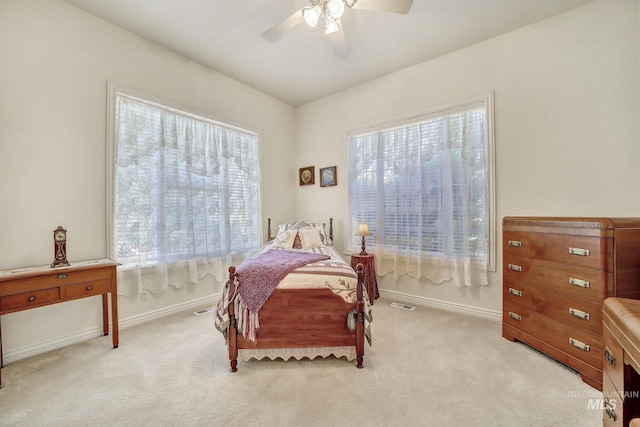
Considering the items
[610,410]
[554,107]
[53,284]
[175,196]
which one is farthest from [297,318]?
[554,107]

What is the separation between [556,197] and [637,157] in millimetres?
582

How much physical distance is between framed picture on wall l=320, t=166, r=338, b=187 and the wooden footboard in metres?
2.37

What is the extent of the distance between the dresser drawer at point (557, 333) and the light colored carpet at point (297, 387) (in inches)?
6.3

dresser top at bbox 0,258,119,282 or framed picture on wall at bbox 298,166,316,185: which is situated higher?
framed picture on wall at bbox 298,166,316,185

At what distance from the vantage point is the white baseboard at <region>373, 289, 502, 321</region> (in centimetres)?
279

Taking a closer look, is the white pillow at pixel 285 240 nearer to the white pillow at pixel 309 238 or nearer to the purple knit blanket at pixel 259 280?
the white pillow at pixel 309 238

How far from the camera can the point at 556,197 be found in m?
2.44

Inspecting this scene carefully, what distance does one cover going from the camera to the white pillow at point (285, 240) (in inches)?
129

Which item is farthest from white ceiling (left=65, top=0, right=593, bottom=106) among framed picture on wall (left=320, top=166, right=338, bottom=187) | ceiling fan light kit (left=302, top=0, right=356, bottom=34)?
framed picture on wall (left=320, top=166, right=338, bottom=187)

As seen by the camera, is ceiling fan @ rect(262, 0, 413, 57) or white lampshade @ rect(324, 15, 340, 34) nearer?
ceiling fan @ rect(262, 0, 413, 57)

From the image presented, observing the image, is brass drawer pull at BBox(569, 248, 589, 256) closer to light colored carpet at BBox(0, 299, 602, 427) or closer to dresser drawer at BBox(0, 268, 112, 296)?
light colored carpet at BBox(0, 299, 602, 427)

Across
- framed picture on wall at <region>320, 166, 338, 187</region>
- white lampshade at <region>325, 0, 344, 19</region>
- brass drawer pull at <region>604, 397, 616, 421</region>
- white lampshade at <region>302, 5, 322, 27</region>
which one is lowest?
brass drawer pull at <region>604, 397, 616, 421</region>

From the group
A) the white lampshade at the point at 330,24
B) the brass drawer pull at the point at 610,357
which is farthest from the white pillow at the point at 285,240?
the brass drawer pull at the point at 610,357

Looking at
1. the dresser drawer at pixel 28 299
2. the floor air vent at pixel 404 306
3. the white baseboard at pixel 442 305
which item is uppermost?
the dresser drawer at pixel 28 299
